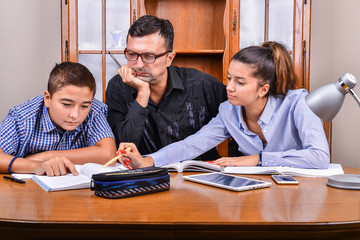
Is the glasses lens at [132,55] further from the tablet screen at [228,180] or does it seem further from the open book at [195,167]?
the tablet screen at [228,180]

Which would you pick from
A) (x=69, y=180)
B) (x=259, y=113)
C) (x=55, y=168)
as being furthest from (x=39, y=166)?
(x=259, y=113)

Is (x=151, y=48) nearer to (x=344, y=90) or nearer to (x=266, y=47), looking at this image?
(x=266, y=47)

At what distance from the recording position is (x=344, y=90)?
110cm

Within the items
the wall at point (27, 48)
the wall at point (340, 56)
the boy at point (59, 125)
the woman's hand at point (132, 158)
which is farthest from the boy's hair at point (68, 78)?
the wall at point (340, 56)

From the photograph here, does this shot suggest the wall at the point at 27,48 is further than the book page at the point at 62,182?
Yes

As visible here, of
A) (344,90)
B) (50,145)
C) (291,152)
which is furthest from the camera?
(50,145)

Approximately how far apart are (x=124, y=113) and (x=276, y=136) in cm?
82

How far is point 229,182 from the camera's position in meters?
1.08

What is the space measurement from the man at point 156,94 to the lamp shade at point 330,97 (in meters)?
0.92

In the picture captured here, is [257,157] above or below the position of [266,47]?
below

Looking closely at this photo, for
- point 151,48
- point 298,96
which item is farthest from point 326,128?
point 151,48

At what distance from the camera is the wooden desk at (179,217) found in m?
0.73

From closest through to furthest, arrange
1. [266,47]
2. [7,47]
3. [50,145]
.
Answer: [50,145], [266,47], [7,47]

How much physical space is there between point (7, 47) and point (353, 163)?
2855mm
